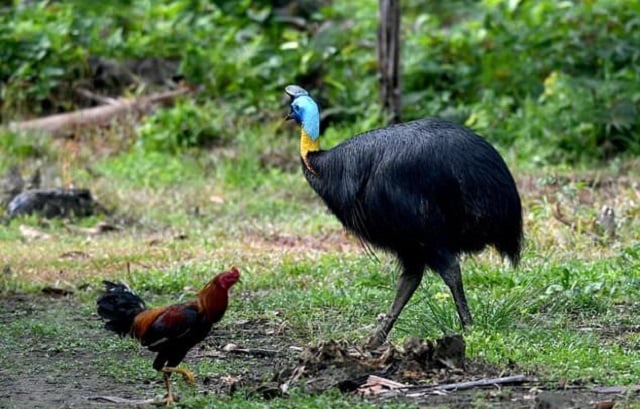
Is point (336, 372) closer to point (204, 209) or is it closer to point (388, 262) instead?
point (388, 262)

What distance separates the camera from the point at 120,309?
6.34m

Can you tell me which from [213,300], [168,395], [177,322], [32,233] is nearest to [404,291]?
[213,300]

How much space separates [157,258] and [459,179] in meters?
4.03

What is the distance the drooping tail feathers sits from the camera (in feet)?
20.8

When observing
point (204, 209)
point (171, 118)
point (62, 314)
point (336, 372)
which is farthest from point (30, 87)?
point (336, 372)

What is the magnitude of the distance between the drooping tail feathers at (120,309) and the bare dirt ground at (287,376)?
0.34m

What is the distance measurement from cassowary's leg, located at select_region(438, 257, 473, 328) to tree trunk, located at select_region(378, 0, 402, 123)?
24.9 ft

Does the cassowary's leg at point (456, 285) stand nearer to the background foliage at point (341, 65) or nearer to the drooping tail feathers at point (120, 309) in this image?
the drooping tail feathers at point (120, 309)

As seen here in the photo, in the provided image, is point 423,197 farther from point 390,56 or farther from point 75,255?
point 390,56

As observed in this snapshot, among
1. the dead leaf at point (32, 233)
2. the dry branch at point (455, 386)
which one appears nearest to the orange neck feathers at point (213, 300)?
the dry branch at point (455, 386)

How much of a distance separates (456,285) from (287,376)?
139 cm

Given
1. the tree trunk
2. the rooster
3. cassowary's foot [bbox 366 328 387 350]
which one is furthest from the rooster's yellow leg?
the tree trunk

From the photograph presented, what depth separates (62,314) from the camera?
8758 mm

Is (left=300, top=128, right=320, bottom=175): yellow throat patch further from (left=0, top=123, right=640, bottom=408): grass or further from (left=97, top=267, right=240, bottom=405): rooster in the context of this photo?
(left=97, top=267, right=240, bottom=405): rooster
